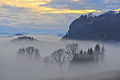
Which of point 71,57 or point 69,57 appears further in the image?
point 71,57

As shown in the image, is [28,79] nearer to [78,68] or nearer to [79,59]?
[78,68]

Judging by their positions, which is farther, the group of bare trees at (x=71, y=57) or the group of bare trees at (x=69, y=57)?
the group of bare trees at (x=69, y=57)

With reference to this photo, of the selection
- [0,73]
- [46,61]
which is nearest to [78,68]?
[46,61]

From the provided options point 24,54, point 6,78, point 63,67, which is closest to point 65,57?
point 63,67

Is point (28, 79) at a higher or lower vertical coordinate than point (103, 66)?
higher

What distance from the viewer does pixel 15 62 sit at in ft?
427

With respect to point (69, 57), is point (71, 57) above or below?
below

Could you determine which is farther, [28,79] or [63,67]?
[63,67]

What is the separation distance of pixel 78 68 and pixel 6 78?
38921mm

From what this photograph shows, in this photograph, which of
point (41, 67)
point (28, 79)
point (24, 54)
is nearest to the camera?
point (28, 79)

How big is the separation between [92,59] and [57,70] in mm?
28765

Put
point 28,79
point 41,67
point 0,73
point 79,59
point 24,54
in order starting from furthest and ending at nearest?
point 24,54, point 79,59, point 41,67, point 0,73, point 28,79

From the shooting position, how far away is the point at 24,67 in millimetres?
117812

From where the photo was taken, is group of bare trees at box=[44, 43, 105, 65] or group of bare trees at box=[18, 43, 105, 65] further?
group of bare trees at box=[18, 43, 105, 65]
